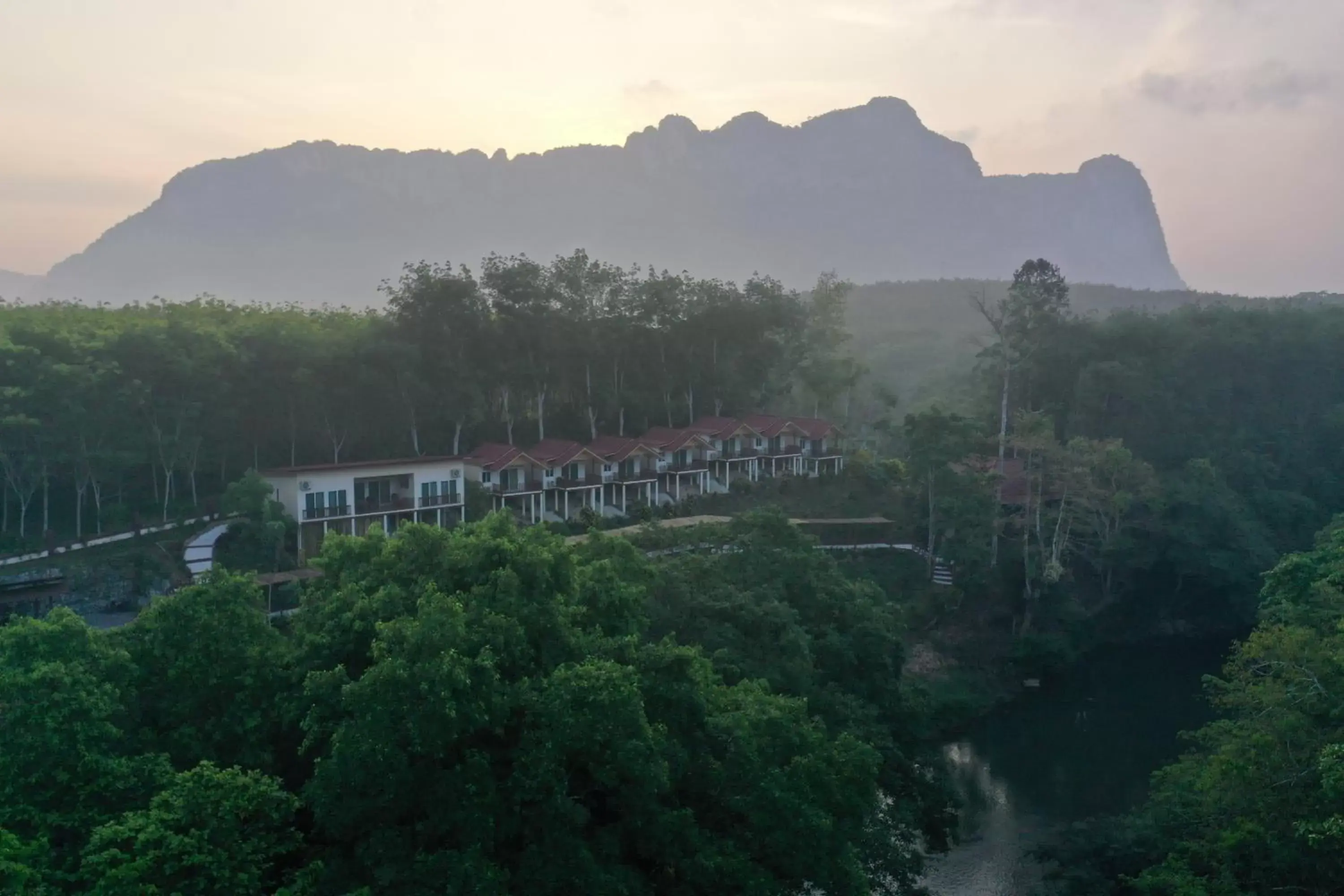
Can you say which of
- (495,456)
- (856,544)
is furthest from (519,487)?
(856,544)

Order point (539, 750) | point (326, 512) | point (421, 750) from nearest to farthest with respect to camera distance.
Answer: point (421, 750) < point (539, 750) < point (326, 512)

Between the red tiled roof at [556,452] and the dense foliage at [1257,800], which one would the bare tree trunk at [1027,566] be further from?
the red tiled roof at [556,452]

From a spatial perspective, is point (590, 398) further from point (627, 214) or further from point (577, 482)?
point (627, 214)

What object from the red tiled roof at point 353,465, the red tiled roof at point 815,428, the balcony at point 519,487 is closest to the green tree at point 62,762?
the red tiled roof at point 353,465

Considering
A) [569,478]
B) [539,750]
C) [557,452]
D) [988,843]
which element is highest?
[557,452]

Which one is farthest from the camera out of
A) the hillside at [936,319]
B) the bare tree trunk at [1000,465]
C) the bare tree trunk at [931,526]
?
the hillside at [936,319]

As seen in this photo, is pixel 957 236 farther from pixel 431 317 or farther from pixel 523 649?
pixel 523 649

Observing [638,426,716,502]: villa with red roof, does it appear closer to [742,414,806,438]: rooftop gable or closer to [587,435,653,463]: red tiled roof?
[587,435,653,463]: red tiled roof
